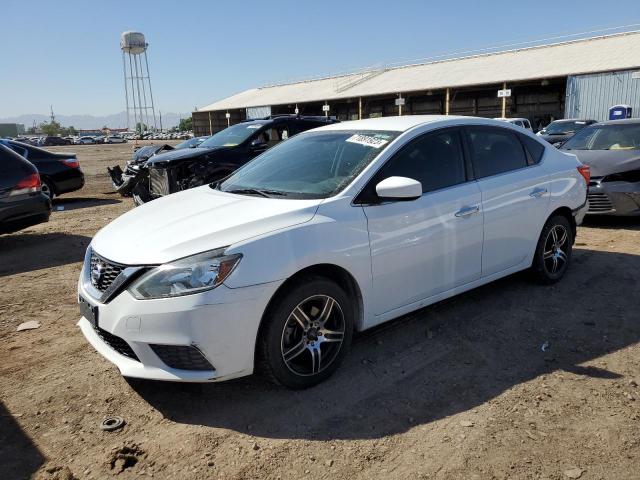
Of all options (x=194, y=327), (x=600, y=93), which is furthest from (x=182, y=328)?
(x=600, y=93)

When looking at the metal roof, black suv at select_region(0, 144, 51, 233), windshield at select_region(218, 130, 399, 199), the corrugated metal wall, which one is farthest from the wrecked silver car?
the metal roof

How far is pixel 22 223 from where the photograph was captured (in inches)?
294

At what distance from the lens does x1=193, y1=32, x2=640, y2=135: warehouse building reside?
28.0 meters

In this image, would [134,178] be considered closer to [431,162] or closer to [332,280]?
[431,162]

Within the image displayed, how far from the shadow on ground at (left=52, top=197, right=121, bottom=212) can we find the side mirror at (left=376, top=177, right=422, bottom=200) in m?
9.84

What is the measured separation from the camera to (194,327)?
285 centimetres

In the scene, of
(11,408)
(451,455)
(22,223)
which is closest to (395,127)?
(451,455)

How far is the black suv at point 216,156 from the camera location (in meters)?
8.43

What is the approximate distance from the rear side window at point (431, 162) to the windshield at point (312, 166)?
0.15m

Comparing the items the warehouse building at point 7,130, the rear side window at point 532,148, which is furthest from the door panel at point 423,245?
the warehouse building at point 7,130

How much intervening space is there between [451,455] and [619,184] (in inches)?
249

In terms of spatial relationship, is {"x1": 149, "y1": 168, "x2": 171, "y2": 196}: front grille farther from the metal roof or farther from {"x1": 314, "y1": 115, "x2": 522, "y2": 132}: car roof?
the metal roof

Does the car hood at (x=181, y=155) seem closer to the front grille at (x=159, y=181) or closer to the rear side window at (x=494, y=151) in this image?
the front grille at (x=159, y=181)

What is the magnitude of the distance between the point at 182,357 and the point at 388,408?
1243 millimetres
